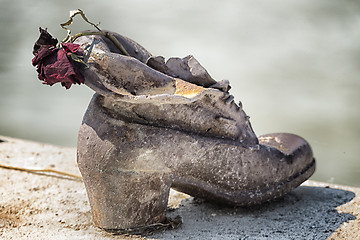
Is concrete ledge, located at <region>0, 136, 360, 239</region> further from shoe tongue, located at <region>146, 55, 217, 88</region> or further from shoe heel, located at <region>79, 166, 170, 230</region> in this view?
shoe tongue, located at <region>146, 55, 217, 88</region>

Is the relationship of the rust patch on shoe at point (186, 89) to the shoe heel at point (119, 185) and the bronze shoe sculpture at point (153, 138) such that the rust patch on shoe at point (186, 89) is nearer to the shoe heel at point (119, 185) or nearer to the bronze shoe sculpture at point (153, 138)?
the bronze shoe sculpture at point (153, 138)

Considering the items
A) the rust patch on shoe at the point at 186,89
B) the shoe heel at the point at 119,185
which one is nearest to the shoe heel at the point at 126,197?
the shoe heel at the point at 119,185

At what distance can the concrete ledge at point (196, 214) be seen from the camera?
6.88ft

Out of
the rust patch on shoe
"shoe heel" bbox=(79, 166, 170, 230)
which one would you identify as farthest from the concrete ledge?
the rust patch on shoe

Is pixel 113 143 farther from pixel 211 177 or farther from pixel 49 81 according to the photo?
pixel 211 177

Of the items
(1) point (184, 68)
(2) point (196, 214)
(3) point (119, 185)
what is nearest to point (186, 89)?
(1) point (184, 68)

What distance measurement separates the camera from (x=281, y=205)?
2473 mm

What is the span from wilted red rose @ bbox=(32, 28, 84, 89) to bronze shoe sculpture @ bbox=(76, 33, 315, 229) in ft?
0.19

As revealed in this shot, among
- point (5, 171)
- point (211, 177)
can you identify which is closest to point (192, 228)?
point (211, 177)

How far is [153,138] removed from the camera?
2.00 meters

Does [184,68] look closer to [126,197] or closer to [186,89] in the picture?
[186,89]

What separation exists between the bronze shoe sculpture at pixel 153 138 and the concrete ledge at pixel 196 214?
0.41 ft

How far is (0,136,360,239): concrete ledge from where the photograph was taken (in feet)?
6.88

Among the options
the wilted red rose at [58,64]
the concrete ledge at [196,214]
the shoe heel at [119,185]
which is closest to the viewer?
the wilted red rose at [58,64]
